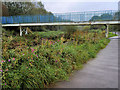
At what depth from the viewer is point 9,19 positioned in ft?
71.8

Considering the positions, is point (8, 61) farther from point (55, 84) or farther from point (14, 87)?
point (55, 84)

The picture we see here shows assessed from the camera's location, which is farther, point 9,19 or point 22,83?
point 9,19

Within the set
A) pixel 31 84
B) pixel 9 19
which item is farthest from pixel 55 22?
pixel 31 84

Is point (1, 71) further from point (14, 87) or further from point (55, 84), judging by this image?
point (55, 84)

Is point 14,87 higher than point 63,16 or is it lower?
lower

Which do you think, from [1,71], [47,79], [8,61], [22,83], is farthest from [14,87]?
[47,79]

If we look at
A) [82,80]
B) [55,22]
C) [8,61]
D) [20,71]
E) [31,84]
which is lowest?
[82,80]

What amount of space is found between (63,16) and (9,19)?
9905mm

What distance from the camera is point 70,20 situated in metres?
19.1

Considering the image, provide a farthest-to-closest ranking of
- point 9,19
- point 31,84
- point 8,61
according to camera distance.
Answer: point 9,19 → point 8,61 → point 31,84

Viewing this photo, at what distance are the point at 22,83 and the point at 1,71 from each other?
21.2 inches

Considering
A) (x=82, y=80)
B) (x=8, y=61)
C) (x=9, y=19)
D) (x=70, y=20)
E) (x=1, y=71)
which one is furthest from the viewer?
(x=9, y=19)

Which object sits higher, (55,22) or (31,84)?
(55,22)

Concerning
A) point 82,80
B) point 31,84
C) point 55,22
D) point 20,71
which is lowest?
point 82,80
